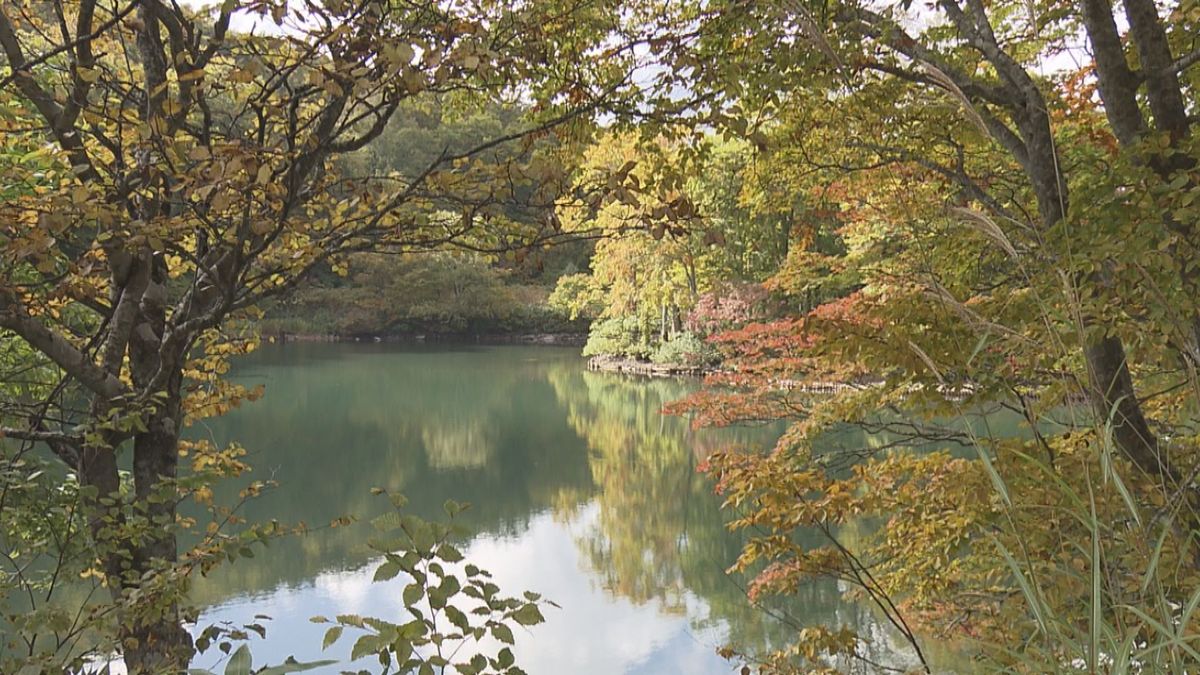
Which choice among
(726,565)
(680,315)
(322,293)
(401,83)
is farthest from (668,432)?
(322,293)

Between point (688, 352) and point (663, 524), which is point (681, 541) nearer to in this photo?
point (663, 524)

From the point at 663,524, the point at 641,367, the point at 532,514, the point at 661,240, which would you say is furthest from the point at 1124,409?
the point at 641,367

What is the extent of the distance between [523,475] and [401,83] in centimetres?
837

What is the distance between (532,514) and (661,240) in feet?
18.9

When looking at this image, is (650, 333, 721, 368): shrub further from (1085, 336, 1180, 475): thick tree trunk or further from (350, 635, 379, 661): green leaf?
(350, 635, 379, 661): green leaf

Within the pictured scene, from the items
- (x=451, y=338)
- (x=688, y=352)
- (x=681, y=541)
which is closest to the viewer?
(x=681, y=541)

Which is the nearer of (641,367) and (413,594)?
(413,594)

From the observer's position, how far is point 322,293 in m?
26.8

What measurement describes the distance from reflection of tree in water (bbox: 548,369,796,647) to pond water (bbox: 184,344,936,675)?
2 centimetres

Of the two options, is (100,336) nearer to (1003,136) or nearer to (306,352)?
(1003,136)

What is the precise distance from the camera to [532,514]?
27.1 feet

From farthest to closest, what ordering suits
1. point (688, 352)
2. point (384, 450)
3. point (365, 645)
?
1. point (688, 352)
2. point (384, 450)
3. point (365, 645)

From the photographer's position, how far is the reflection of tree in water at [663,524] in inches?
231

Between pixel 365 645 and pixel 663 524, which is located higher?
pixel 365 645
